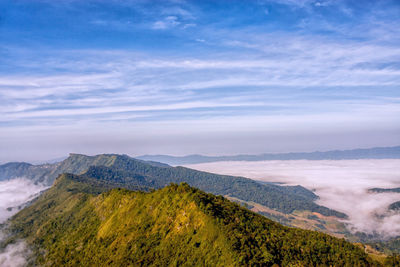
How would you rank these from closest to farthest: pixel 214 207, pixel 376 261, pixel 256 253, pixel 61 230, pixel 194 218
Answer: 1. pixel 256 253
2. pixel 194 218
3. pixel 214 207
4. pixel 376 261
5. pixel 61 230

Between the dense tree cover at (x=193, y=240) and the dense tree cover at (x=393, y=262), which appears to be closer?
the dense tree cover at (x=193, y=240)

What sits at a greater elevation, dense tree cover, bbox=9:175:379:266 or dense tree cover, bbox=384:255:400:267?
dense tree cover, bbox=9:175:379:266

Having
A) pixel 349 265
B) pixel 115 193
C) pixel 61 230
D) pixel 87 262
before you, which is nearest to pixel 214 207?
pixel 349 265

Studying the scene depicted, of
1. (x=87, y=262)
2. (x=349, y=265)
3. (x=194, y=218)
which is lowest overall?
(x=87, y=262)

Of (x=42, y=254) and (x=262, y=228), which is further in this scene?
(x=42, y=254)

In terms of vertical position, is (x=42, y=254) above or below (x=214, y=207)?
below

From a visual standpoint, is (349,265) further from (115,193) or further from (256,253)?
(115,193)

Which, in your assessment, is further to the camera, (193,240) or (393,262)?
(393,262)

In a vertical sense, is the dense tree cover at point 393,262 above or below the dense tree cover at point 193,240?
below

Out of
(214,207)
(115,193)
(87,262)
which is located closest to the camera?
(214,207)

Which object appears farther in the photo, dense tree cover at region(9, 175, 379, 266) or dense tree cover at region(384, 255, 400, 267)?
dense tree cover at region(384, 255, 400, 267)

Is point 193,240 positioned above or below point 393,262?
above
